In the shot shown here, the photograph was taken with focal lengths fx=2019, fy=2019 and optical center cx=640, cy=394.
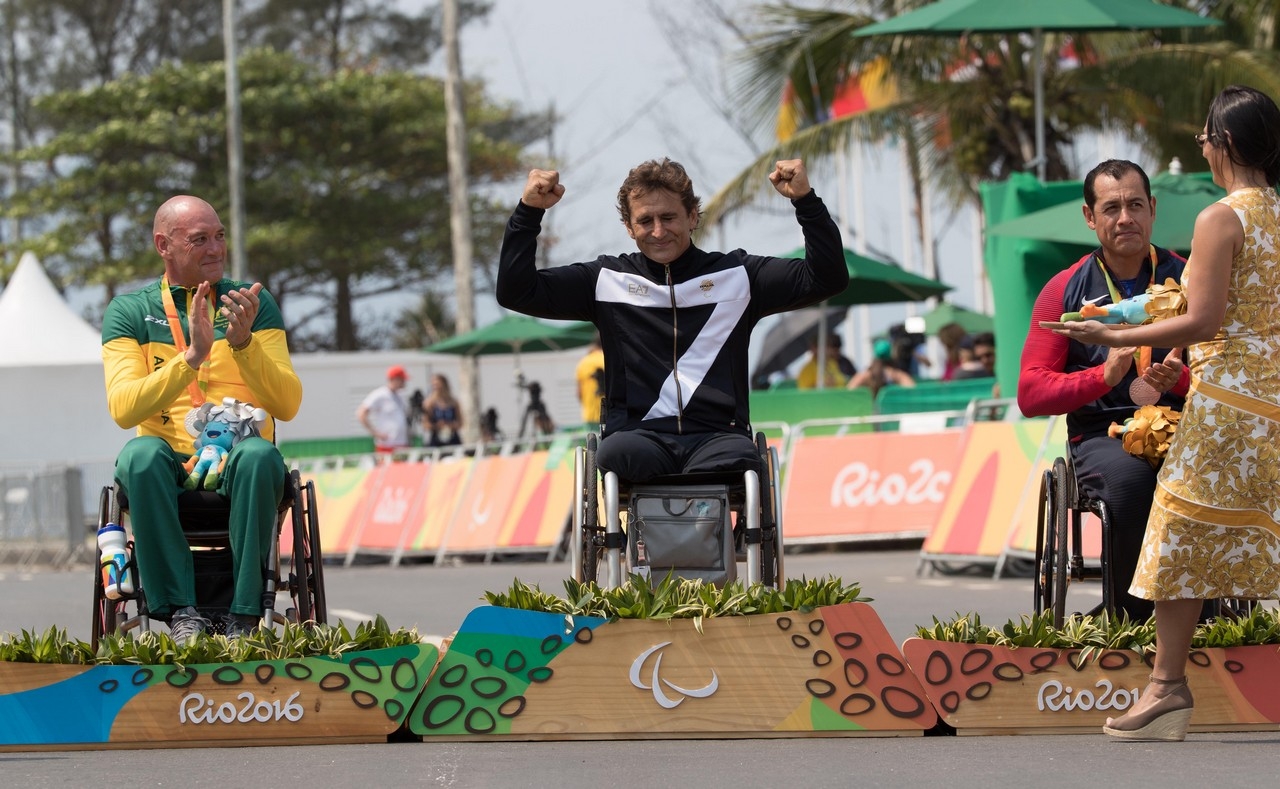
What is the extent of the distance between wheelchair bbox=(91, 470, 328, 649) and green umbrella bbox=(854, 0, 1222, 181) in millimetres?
9994

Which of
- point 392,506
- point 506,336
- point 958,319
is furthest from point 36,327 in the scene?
point 392,506

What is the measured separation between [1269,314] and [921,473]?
9910 mm

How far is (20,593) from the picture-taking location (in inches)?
642

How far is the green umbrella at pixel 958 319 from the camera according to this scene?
106 feet

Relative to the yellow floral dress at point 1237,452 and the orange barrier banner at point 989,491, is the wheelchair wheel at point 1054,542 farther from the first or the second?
the orange barrier banner at point 989,491

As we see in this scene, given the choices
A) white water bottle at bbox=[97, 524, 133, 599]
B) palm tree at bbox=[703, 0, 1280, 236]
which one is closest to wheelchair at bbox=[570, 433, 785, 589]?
white water bottle at bbox=[97, 524, 133, 599]

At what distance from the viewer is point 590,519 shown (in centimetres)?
673

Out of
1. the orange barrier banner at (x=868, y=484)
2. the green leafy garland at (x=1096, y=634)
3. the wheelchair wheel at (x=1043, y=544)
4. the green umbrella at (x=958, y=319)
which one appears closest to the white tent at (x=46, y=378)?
the green umbrella at (x=958, y=319)

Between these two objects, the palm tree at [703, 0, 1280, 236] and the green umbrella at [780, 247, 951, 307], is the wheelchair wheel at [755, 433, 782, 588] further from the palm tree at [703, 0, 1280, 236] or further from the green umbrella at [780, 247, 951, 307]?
the palm tree at [703, 0, 1280, 236]

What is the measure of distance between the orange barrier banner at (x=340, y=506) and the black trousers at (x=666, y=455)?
44.4ft

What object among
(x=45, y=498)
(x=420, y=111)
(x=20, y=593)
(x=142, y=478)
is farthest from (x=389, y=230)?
(x=142, y=478)

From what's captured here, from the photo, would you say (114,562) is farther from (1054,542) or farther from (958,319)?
(958,319)

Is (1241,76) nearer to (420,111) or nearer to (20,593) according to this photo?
(20,593)

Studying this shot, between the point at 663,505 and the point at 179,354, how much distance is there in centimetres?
179
